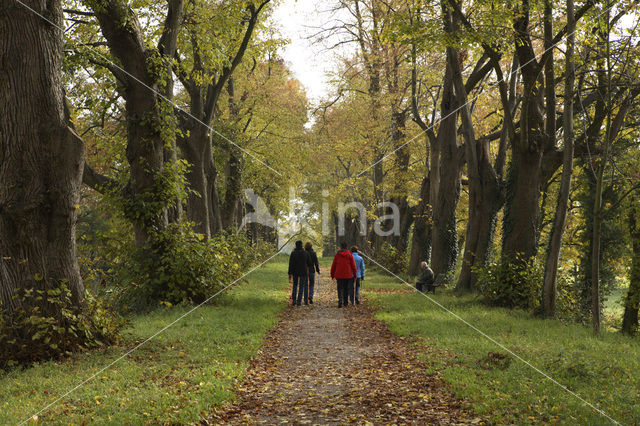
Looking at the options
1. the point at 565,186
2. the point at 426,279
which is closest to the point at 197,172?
the point at 426,279

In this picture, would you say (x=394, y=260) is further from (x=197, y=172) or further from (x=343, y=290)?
(x=197, y=172)

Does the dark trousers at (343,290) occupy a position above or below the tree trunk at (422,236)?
below

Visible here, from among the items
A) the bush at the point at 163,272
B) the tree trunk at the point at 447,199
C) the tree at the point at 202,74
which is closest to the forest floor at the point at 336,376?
the bush at the point at 163,272

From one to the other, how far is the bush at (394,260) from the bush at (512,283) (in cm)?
1257

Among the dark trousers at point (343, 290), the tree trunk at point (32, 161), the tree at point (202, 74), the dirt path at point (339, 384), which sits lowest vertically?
the dirt path at point (339, 384)

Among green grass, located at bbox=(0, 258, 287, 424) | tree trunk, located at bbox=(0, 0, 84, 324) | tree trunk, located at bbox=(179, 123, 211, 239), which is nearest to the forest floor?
green grass, located at bbox=(0, 258, 287, 424)

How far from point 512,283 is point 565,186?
3.75 m

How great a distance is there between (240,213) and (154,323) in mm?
30369

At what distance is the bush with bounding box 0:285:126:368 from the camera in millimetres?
7184

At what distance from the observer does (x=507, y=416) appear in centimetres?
551

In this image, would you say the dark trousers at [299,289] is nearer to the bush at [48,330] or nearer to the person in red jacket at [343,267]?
the person in red jacket at [343,267]

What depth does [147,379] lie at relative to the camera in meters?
6.75

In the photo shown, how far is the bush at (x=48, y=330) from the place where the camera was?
718 centimetres

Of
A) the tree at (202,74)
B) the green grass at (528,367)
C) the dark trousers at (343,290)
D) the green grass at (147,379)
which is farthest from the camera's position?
the tree at (202,74)
